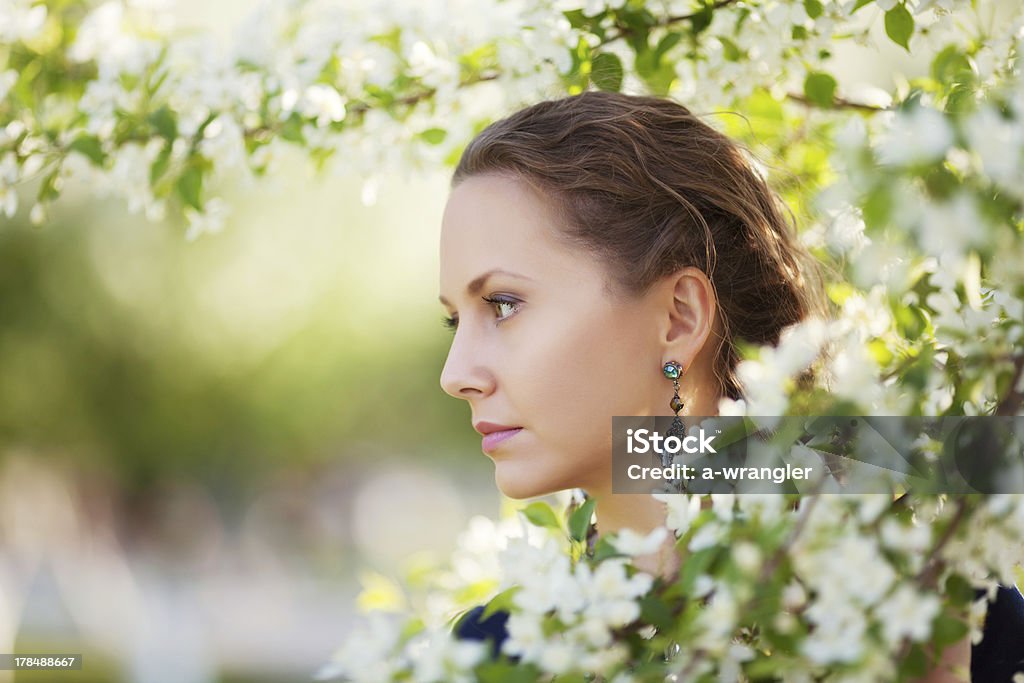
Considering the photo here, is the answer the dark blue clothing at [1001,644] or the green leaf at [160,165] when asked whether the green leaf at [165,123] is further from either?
the dark blue clothing at [1001,644]

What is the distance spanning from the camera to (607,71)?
1668mm

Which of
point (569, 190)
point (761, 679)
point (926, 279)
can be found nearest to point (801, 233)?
point (569, 190)

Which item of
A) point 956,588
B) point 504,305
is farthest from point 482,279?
point 956,588

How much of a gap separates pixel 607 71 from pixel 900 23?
488 millimetres

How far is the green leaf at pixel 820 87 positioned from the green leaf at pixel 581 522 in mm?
989

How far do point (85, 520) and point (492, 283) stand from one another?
14.5 metres

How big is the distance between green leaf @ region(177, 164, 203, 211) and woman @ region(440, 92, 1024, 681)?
0.50 metres

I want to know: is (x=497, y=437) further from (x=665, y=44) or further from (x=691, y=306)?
(x=665, y=44)

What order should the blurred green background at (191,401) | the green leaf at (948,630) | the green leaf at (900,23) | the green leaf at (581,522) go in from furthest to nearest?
the blurred green background at (191,401)
the green leaf at (900,23)
the green leaf at (581,522)
the green leaf at (948,630)

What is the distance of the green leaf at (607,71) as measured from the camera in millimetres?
1656

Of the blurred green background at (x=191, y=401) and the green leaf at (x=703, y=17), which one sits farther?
the blurred green background at (x=191, y=401)

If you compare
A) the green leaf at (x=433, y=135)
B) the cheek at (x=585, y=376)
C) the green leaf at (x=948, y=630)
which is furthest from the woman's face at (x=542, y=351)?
the green leaf at (x=948, y=630)

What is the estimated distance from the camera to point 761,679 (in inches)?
38.6

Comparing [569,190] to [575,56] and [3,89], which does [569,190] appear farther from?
[3,89]
